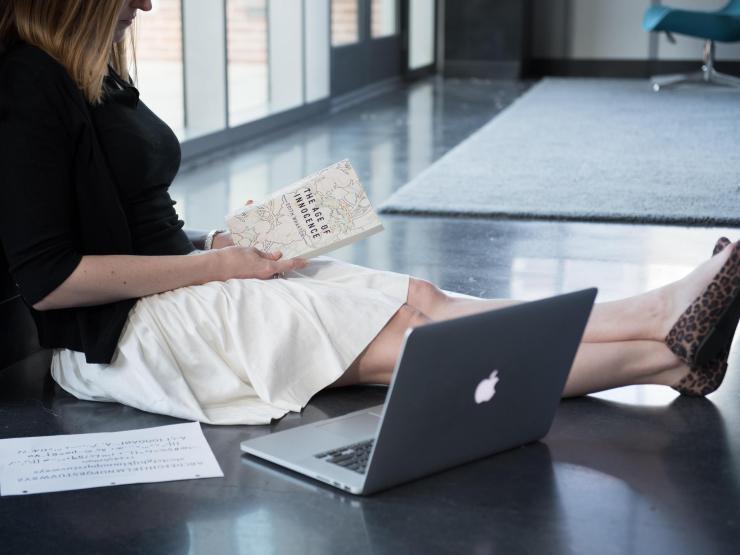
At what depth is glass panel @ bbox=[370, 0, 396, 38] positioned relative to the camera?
8906 millimetres

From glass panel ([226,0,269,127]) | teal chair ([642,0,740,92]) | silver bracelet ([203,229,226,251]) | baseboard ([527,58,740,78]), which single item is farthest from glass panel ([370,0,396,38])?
silver bracelet ([203,229,226,251])

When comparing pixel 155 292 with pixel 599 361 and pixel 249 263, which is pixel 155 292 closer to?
pixel 249 263

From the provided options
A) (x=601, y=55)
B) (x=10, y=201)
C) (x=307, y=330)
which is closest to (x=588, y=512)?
(x=307, y=330)

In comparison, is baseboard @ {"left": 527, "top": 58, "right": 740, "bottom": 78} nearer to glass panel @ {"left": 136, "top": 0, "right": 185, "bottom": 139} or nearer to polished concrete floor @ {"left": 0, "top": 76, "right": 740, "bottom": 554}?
glass panel @ {"left": 136, "top": 0, "right": 185, "bottom": 139}

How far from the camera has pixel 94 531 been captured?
5.84 feet

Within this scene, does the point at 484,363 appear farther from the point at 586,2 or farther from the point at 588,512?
the point at 586,2

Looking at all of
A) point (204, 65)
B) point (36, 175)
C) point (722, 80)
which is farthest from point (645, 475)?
point (722, 80)

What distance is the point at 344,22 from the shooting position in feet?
26.8

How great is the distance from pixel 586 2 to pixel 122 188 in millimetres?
8731

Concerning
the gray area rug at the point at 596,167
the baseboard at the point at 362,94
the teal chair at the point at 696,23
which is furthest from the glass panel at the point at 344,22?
the teal chair at the point at 696,23

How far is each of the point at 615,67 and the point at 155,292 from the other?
8.62 metres

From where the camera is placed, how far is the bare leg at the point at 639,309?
2.17 m

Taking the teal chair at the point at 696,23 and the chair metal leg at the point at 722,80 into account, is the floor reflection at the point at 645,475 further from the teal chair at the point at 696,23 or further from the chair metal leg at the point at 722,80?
the chair metal leg at the point at 722,80

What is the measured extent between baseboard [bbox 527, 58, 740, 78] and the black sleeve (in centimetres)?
871
